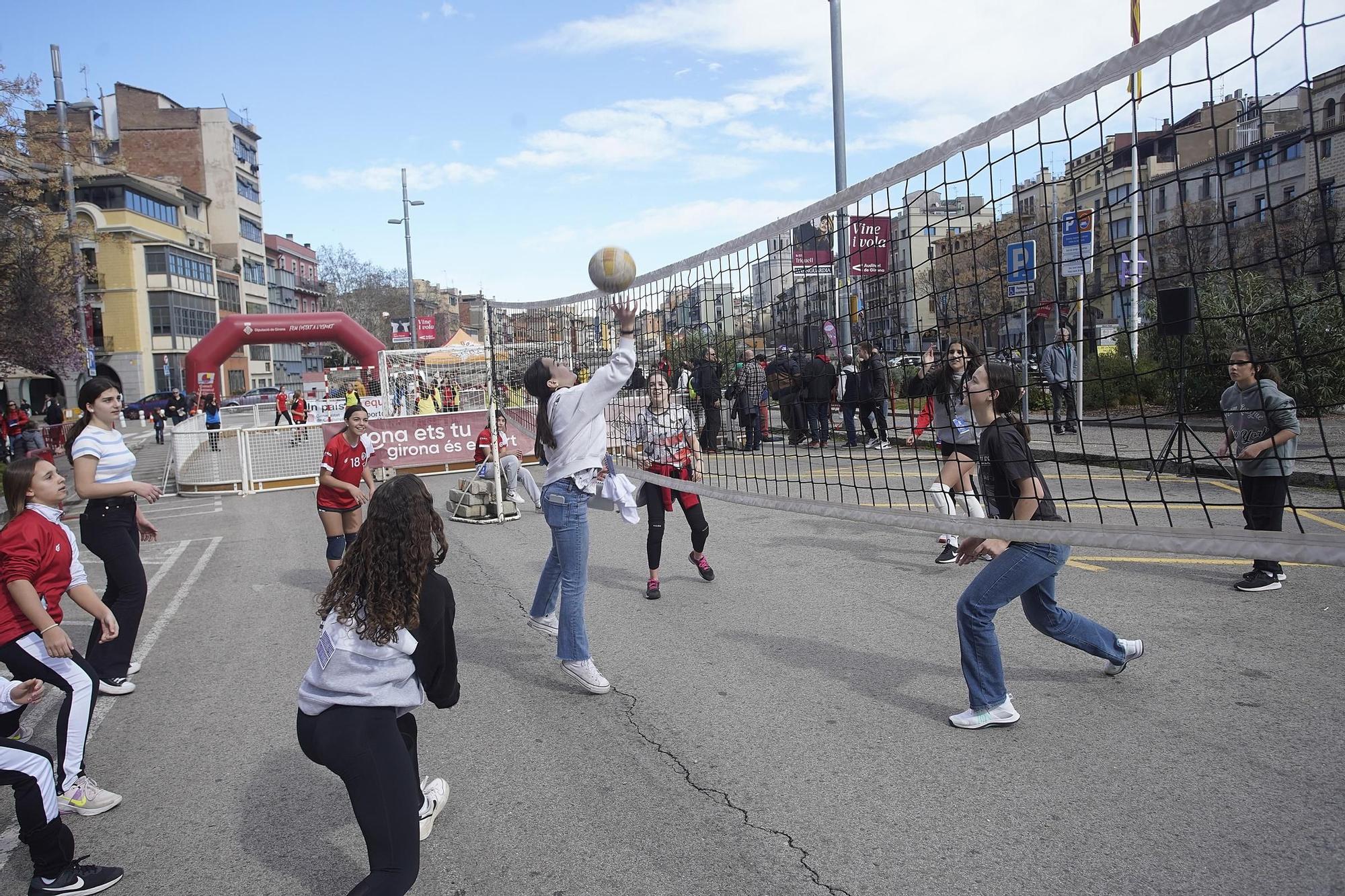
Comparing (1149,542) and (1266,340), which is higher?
(1266,340)

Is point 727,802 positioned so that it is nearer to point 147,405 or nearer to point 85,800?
point 85,800

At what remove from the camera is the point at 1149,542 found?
3.35 meters

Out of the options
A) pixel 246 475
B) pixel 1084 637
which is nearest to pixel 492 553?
pixel 1084 637

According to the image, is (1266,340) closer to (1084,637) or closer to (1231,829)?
(1084,637)

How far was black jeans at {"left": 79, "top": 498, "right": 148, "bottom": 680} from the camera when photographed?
5324 mm

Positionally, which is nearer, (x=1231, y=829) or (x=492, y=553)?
(x=1231, y=829)

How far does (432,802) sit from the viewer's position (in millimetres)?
3729

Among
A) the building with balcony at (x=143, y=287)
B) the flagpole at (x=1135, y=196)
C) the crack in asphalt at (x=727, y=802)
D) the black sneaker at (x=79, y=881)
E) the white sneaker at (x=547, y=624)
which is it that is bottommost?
the crack in asphalt at (x=727, y=802)

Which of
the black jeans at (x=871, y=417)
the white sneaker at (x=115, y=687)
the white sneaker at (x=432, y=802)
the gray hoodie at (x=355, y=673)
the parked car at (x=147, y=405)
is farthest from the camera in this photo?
the parked car at (x=147, y=405)

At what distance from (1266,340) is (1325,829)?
905cm

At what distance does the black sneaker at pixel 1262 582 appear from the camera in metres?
6.49

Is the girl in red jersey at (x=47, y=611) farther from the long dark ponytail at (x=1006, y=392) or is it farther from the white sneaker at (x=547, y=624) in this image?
the long dark ponytail at (x=1006, y=392)

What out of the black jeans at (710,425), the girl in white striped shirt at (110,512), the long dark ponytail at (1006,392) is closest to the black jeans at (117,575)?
the girl in white striped shirt at (110,512)

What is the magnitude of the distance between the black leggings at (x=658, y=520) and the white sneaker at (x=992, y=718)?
341cm
